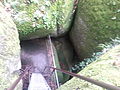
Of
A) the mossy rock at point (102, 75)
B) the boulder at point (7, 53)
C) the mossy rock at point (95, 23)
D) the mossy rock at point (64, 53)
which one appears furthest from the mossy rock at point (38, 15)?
the mossy rock at point (102, 75)

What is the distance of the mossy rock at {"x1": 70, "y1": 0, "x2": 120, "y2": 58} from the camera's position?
5.72 metres

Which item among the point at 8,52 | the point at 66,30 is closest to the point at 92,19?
the point at 66,30

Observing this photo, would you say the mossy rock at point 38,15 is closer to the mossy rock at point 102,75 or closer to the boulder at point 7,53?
the boulder at point 7,53

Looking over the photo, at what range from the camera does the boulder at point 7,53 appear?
10.3 feet

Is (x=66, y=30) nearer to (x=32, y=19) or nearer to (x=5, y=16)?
(x=32, y=19)

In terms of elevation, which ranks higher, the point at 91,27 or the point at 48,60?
the point at 91,27

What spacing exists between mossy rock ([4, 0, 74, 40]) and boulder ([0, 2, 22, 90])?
123 cm

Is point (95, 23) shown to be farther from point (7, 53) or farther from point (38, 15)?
point (7, 53)

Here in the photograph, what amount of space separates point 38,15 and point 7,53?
2.19m

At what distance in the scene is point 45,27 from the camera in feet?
18.3

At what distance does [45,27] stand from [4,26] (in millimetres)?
1970

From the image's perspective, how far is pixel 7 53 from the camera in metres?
3.45

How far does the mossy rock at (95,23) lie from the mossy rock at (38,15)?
0.48 meters

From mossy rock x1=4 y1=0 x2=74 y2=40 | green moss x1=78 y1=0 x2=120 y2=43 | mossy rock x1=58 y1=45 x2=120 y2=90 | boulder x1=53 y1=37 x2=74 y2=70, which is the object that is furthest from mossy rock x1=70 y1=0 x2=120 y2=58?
mossy rock x1=58 y1=45 x2=120 y2=90
